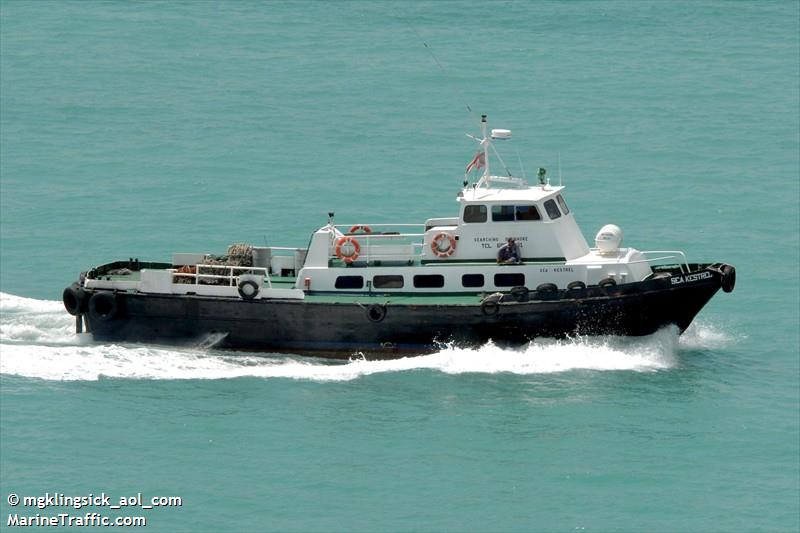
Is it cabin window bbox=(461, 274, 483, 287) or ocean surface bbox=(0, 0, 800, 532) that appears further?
cabin window bbox=(461, 274, 483, 287)

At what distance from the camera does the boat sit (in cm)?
3438

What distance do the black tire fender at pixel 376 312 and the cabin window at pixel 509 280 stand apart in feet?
8.98

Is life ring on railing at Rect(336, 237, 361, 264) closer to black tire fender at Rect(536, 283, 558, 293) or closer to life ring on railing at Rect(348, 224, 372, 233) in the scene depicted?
life ring on railing at Rect(348, 224, 372, 233)

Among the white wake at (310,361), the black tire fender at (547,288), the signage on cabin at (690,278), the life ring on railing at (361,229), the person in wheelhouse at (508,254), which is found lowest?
the white wake at (310,361)

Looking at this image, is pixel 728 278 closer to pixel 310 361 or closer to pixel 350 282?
pixel 350 282

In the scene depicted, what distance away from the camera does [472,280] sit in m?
35.2

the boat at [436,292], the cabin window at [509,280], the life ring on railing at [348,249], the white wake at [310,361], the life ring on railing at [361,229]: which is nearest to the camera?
the white wake at [310,361]

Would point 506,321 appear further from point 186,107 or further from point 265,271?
point 186,107

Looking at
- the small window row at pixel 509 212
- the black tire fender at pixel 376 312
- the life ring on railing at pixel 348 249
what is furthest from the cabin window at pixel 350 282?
the small window row at pixel 509 212

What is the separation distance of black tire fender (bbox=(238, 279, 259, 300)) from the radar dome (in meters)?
8.05

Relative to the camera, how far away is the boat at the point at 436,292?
3438 centimetres

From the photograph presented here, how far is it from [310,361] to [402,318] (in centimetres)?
236

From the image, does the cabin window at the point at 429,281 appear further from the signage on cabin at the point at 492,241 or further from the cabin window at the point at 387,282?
the signage on cabin at the point at 492,241

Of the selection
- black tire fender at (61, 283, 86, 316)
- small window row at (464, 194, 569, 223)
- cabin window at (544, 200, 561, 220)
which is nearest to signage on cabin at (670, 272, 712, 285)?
cabin window at (544, 200, 561, 220)
